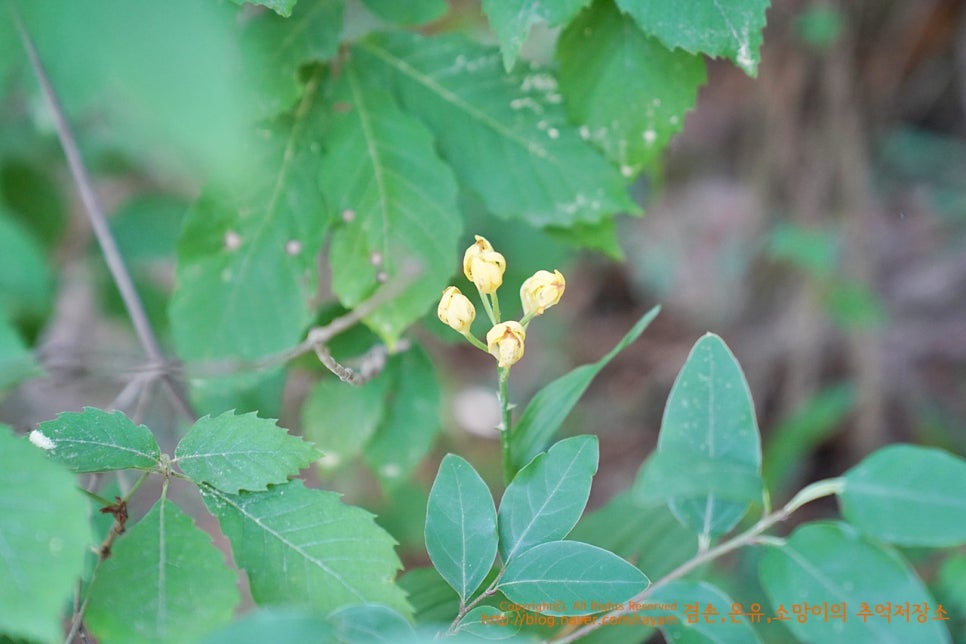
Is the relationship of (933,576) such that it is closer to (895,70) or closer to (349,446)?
(349,446)

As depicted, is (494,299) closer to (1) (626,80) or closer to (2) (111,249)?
(1) (626,80)

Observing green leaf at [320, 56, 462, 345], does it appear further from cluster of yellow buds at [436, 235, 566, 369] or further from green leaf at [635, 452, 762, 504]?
green leaf at [635, 452, 762, 504]

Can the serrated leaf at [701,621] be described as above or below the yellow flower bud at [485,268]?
below

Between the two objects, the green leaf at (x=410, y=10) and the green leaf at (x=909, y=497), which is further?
the green leaf at (x=410, y=10)

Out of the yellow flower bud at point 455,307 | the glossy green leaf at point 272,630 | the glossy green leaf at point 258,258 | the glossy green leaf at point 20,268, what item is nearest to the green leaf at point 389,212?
the glossy green leaf at point 258,258

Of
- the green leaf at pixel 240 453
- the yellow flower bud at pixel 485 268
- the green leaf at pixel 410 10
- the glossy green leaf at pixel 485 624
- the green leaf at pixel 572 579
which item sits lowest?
the glossy green leaf at pixel 485 624

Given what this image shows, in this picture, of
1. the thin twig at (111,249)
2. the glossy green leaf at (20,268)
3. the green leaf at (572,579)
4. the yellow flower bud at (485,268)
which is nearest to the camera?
the green leaf at (572,579)

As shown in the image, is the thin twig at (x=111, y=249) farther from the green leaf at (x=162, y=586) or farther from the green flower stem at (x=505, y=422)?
the green flower stem at (x=505, y=422)
